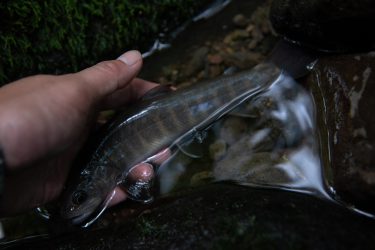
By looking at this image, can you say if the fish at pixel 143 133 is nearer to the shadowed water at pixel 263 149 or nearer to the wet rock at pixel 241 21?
the shadowed water at pixel 263 149

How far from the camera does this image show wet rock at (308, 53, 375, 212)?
7.09ft

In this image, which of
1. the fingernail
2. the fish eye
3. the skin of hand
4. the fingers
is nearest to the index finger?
the skin of hand

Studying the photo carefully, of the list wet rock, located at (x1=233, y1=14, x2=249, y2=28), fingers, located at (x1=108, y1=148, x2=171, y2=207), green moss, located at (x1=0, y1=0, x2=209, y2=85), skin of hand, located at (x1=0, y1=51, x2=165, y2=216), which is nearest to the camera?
skin of hand, located at (x1=0, y1=51, x2=165, y2=216)

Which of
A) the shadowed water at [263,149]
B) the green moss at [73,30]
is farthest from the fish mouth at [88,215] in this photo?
the green moss at [73,30]

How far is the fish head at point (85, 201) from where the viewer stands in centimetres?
254

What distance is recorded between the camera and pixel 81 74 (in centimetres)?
231

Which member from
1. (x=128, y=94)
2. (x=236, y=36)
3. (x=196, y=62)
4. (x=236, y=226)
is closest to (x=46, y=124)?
(x=128, y=94)

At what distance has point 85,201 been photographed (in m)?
2.56

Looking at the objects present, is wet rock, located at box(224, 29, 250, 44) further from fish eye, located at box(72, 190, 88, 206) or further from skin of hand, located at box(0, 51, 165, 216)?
fish eye, located at box(72, 190, 88, 206)

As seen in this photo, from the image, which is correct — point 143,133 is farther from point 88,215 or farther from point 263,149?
point 263,149

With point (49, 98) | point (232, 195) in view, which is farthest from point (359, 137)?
point (49, 98)

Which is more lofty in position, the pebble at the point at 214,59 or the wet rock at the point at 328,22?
the wet rock at the point at 328,22

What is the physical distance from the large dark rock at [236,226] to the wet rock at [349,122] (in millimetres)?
147

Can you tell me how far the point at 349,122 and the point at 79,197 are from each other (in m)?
1.52
